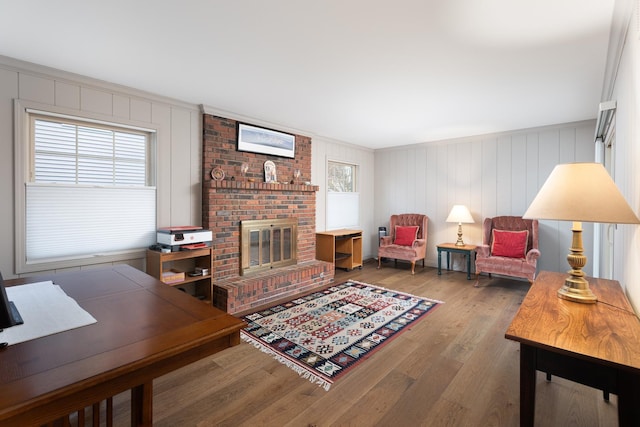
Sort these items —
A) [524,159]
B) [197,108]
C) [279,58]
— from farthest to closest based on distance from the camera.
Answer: [524,159] → [197,108] → [279,58]

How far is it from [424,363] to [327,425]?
39.0 inches

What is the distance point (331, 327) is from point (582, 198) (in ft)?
7.22

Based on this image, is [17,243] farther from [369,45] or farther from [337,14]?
[369,45]

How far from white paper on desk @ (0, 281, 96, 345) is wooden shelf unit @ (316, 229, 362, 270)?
378 centimetres

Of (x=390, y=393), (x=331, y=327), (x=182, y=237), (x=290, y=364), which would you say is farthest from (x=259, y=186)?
(x=390, y=393)

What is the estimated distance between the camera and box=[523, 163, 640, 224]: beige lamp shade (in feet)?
4.36

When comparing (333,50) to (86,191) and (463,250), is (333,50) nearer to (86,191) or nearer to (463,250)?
(86,191)

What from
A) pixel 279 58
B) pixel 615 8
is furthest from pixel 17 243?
pixel 615 8

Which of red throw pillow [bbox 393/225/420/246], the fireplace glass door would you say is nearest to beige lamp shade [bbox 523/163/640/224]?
the fireplace glass door

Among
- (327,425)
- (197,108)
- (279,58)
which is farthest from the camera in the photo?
(197,108)

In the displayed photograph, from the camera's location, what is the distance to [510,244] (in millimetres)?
4363

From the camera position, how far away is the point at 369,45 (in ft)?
7.32

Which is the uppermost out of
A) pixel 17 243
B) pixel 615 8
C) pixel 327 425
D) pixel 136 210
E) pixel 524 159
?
pixel 615 8

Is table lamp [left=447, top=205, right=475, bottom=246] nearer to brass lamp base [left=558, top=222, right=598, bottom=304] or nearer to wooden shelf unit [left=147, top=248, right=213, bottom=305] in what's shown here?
brass lamp base [left=558, top=222, right=598, bottom=304]
